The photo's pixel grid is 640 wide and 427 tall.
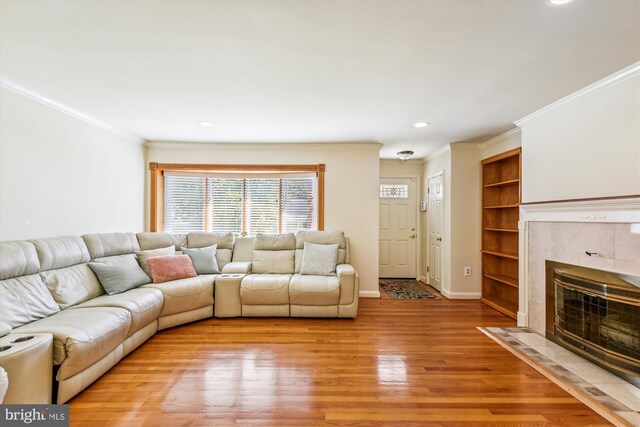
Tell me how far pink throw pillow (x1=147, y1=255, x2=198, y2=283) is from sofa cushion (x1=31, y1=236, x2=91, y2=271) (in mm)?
622

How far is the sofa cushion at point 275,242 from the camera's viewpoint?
13.0 ft

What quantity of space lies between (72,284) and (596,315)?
4.55m

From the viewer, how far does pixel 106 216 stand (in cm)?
347

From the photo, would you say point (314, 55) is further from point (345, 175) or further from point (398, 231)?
point (398, 231)

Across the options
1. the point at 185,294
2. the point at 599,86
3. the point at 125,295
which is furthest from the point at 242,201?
the point at 599,86

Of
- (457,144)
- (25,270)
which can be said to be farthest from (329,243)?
(25,270)

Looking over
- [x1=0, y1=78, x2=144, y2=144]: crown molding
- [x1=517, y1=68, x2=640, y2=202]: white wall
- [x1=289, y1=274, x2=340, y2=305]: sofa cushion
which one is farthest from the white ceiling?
[x1=289, y1=274, x2=340, y2=305]: sofa cushion

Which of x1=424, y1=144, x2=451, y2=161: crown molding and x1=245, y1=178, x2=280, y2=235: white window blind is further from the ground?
x1=424, y1=144, x2=451, y2=161: crown molding

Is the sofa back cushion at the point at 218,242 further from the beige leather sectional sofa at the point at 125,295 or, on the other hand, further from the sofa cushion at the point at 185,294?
the sofa cushion at the point at 185,294

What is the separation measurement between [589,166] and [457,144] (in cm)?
190

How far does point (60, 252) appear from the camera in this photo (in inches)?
98.3

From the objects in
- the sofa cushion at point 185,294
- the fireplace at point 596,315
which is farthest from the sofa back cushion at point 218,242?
the fireplace at point 596,315

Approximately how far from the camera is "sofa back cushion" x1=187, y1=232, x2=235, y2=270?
3.93m

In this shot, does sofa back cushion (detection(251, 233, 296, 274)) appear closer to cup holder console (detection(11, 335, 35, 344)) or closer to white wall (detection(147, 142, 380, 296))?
white wall (detection(147, 142, 380, 296))
